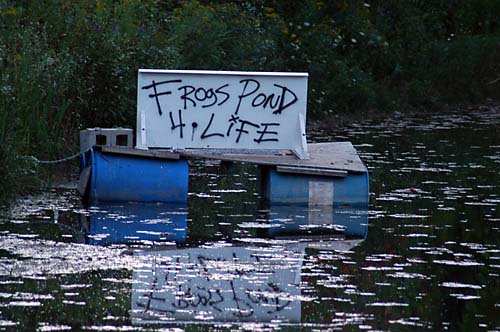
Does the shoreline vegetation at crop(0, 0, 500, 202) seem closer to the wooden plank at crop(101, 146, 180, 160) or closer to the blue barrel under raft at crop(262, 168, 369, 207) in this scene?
the wooden plank at crop(101, 146, 180, 160)

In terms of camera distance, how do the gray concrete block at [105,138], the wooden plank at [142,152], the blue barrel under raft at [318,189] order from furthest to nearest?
the gray concrete block at [105,138]
the blue barrel under raft at [318,189]
the wooden plank at [142,152]

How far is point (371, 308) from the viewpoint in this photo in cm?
891

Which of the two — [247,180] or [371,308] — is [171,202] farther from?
[371,308]

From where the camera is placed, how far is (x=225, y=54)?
2369 centimetres

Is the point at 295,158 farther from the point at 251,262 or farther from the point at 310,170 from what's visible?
the point at 251,262

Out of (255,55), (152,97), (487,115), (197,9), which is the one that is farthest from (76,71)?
(487,115)

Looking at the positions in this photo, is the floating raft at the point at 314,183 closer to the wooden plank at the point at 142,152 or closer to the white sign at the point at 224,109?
the wooden plank at the point at 142,152

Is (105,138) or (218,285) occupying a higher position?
(105,138)

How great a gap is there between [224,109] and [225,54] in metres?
8.51

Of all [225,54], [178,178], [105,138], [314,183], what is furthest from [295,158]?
[225,54]

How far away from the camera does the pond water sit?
8.56 meters

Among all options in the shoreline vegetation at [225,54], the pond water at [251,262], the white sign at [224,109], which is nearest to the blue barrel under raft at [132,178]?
the pond water at [251,262]

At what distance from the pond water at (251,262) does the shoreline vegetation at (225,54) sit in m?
1.53

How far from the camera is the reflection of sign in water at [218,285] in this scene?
28.2 feet
